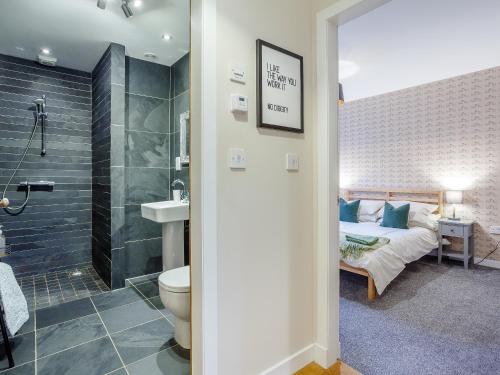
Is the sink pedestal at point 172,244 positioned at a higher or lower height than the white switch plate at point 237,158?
lower

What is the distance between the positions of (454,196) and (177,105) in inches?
153

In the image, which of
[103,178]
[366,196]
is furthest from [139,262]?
[366,196]

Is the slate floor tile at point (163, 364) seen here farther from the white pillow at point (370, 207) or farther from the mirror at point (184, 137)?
the white pillow at point (370, 207)

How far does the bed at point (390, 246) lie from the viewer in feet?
8.72

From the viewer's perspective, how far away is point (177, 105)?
325 centimetres

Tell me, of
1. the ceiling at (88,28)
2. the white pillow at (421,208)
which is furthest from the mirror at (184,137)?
the white pillow at (421,208)

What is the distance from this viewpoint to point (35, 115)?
3244mm

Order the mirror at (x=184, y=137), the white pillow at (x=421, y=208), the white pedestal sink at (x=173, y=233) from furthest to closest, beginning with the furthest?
the white pillow at (x=421, y=208), the mirror at (x=184, y=137), the white pedestal sink at (x=173, y=233)

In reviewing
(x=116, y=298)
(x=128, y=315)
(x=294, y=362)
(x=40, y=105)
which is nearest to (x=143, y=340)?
(x=128, y=315)

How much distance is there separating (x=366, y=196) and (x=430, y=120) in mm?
1568

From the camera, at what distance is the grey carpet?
175 centimetres

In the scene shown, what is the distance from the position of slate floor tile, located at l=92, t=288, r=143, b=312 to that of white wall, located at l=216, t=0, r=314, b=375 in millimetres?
1684

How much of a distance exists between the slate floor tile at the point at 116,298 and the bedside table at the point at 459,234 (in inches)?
154

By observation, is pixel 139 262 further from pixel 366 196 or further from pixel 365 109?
pixel 365 109
